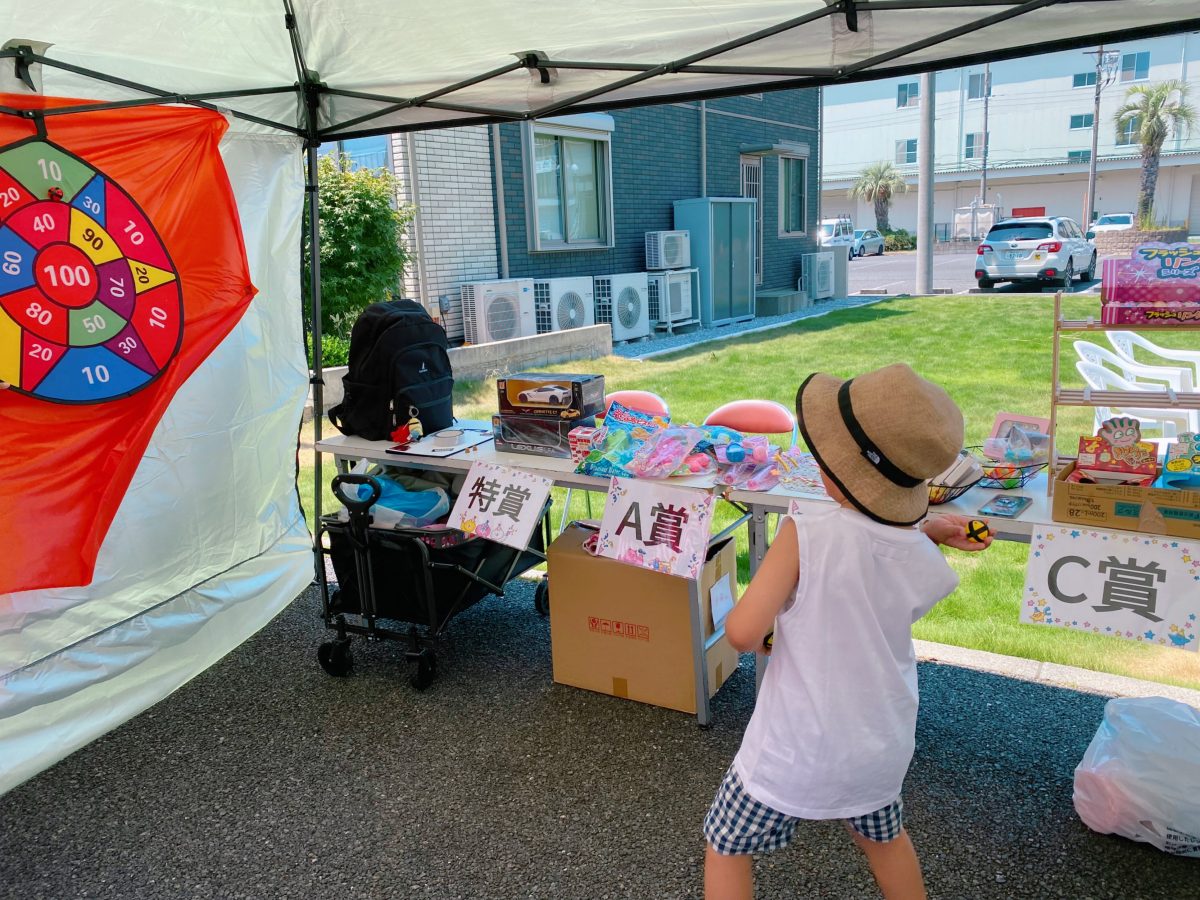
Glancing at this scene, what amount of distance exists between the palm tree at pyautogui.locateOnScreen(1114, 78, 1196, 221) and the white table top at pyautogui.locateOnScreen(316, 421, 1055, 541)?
115 feet

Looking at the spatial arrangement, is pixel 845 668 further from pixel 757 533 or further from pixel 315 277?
pixel 315 277

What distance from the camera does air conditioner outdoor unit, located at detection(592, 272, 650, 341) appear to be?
35.4 feet

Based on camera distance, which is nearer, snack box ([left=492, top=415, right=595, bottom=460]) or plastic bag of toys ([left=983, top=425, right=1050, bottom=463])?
plastic bag of toys ([left=983, top=425, right=1050, bottom=463])

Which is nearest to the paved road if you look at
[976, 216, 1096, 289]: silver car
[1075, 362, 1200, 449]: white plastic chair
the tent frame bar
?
[976, 216, 1096, 289]: silver car

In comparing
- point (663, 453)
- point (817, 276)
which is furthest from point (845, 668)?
point (817, 276)

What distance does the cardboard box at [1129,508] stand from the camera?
2.22 meters

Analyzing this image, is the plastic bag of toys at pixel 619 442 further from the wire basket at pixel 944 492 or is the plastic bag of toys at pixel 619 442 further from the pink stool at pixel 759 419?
the wire basket at pixel 944 492

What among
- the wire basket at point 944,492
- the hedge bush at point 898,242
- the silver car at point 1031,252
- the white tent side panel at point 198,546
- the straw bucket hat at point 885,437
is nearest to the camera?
the straw bucket hat at point 885,437

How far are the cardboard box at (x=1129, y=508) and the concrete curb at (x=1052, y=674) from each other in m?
1.13

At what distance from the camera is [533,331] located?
10008 millimetres

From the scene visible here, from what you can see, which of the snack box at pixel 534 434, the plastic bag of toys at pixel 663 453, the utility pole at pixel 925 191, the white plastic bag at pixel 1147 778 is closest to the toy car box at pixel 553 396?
the snack box at pixel 534 434

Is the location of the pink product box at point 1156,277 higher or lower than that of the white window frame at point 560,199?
lower

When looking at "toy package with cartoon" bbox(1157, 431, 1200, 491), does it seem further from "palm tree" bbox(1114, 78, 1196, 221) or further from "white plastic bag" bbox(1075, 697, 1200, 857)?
"palm tree" bbox(1114, 78, 1196, 221)

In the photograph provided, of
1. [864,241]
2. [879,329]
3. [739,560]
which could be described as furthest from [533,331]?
[864,241]
